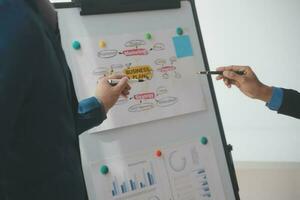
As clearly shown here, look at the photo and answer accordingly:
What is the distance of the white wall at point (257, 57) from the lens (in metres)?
1.42

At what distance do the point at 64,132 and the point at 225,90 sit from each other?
39.8 inches

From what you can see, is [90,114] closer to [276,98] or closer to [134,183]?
[134,183]

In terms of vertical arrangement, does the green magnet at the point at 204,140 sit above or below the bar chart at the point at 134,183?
above

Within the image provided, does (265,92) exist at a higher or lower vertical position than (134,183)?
higher

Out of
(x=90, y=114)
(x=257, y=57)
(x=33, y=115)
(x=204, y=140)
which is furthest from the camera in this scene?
(x=257, y=57)

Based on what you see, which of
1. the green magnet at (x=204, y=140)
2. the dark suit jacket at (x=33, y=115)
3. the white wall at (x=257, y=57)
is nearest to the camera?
the dark suit jacket at (x=33, y=115)

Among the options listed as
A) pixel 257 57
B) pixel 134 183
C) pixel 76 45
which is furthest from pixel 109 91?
pixel 257 57

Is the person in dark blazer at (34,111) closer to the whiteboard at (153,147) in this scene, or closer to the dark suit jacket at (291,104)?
the whiteboard at (153,147)

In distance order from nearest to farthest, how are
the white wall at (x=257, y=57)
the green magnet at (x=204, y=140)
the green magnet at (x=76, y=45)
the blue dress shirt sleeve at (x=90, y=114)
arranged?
the blue dress shirt sleeve at (x=90, y=114)
the green magnet at (x=76, y=45)
the green magnet at (x=204, y=140)
the white wall at (x=257, y=57)

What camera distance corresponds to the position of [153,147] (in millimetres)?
1107

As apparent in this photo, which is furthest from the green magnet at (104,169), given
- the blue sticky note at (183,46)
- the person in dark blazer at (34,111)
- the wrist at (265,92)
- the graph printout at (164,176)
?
the wrist at (265,92)

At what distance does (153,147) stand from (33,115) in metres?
0.54

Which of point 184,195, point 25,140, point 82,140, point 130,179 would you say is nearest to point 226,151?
point 184,195

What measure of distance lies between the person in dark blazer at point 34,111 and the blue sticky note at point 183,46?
53cm
